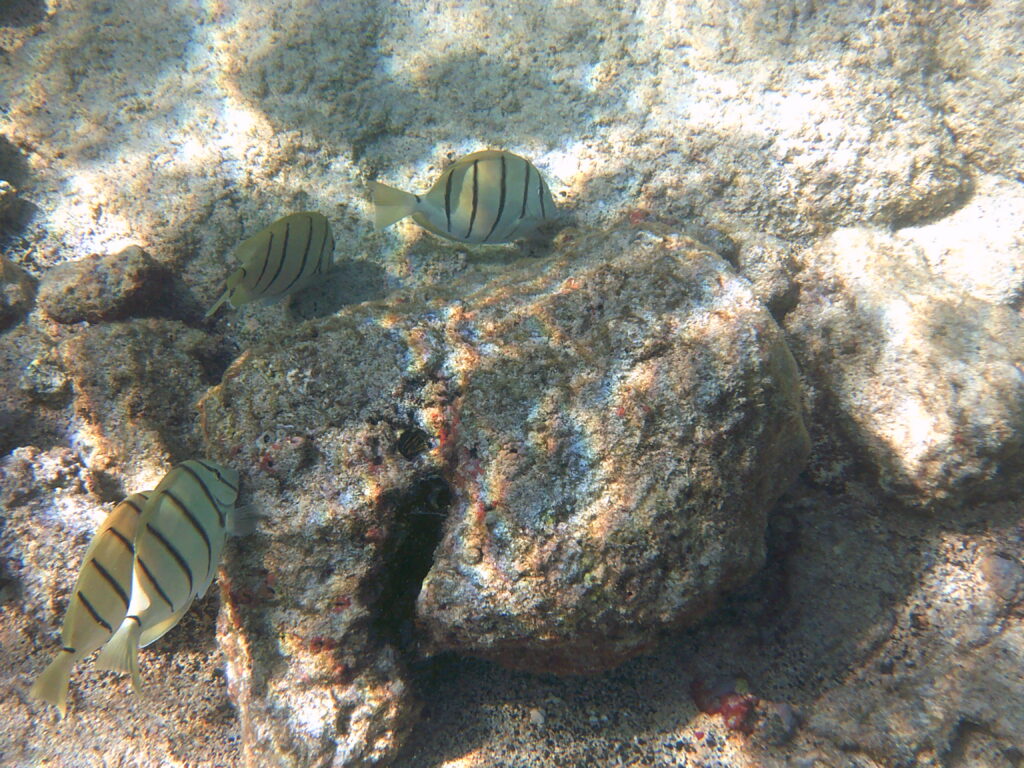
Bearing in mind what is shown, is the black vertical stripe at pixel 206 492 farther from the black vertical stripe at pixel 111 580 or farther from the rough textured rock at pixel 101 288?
the rough textured rock at pixel 101 288

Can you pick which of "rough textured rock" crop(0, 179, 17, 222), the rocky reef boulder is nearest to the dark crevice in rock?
the rocky reef boulder

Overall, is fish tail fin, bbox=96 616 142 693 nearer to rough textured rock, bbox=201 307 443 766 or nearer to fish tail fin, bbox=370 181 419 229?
rough textured rock, bbox=201 307 443 766

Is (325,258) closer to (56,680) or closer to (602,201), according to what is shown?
(602,201)

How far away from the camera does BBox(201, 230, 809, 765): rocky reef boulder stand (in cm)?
178

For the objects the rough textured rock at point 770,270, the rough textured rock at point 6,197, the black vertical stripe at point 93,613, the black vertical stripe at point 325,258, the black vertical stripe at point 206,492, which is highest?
the rough textured rock at point 6,197

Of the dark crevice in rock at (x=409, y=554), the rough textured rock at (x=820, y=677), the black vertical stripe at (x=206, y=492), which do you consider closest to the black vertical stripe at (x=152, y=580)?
the black vertical stripe at (x=206, y=492)

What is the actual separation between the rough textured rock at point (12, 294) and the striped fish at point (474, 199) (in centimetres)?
233

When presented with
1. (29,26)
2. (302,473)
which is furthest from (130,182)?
(302,473)

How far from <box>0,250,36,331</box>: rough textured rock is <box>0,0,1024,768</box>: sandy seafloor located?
146 mm

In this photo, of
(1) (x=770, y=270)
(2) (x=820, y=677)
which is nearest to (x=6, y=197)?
(1) (x=770, y=270)

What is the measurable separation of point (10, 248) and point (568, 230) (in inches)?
137

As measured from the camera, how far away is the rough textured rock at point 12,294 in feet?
9.61

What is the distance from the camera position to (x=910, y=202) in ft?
9.86

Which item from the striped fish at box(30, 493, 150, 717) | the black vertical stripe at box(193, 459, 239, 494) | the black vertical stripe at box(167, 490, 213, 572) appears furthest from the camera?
the black vertical stripe at box(193, 459, 239, 494)
